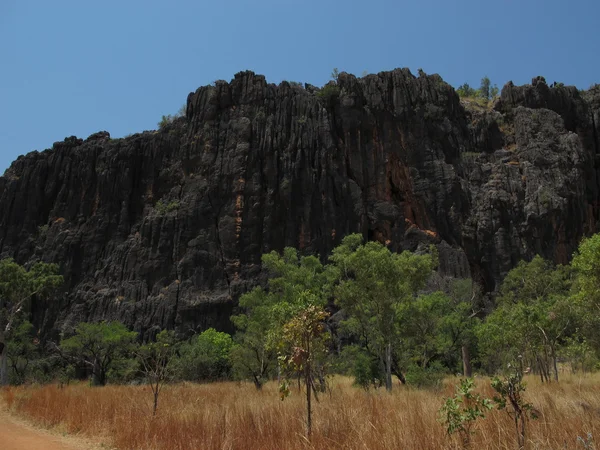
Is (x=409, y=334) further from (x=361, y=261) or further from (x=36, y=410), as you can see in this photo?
(x=36, y=410)

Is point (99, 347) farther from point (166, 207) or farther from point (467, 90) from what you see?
point (467, 90)

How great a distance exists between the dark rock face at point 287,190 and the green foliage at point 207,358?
5.19 metres

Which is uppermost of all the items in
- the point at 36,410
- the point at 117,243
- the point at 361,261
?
the point at 117,243

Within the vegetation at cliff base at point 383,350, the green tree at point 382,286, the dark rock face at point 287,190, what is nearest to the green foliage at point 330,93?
the dark rock face at point 287,190

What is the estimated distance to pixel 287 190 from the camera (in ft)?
190

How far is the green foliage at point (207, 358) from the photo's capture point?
127ft

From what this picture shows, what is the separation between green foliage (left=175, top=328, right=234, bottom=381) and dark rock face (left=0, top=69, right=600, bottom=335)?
519 cm

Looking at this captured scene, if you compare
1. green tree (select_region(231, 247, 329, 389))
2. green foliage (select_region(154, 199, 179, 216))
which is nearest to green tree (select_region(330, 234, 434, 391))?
green tree (select_region(231, 247, 329, 389))

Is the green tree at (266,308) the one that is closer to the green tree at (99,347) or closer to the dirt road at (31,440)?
the green tree at (99,347)

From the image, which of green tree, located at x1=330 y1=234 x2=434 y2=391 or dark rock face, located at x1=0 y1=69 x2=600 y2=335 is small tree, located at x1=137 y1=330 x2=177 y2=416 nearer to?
green tree, located at x1=330 y1=234 x2=434 y2=391

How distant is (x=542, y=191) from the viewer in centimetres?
5684

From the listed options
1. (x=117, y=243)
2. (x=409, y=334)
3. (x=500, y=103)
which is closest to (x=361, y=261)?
(x=409, y=334)

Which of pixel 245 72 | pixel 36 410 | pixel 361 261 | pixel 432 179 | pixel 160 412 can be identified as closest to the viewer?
pixel 160 412

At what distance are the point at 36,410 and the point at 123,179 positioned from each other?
54.5 meters
